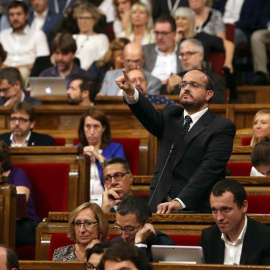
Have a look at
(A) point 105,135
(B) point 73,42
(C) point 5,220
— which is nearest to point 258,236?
(C) point 5,220

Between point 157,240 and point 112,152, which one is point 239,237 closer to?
point 157,240

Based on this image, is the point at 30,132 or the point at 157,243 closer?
the point at 157,243

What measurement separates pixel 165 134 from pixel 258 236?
3.26ft

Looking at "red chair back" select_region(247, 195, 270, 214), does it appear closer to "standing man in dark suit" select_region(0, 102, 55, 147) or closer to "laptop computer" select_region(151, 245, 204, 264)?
"laptop computer" select_region(151, 245, 204, 264)

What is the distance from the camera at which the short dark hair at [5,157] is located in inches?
234

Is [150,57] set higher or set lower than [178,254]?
higher

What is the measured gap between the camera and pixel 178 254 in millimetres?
4137

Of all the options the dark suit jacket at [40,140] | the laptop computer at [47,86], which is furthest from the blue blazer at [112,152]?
the laptop computer at [47,86]

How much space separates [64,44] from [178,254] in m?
4.29

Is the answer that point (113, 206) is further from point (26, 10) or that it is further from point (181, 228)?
point (26, 10)

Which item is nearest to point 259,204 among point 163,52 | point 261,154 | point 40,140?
point 261,154

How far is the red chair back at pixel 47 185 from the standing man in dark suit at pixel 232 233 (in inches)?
73.0

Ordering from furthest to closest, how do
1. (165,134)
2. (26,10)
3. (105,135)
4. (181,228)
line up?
(26,10), (105,135), (165,134), (181,228)

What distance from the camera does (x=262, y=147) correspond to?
5469 mm
